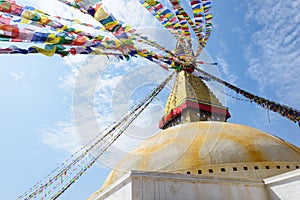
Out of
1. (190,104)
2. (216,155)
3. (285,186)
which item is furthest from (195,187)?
Answer: (190,104)

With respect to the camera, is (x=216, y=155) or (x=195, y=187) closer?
(x=195, y=187)

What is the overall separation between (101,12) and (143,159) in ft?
18.7

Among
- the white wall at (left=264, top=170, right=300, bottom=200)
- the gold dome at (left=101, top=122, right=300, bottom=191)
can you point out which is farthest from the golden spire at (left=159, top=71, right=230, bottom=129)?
the white wall at (left=264, top=170, right=300, bottom=200)

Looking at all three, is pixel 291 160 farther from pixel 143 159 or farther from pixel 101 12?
pixel 101 12

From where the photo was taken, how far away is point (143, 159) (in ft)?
31.5

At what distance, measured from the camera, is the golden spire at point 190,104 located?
16875 mm

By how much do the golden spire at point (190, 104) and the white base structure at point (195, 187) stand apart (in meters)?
9.12

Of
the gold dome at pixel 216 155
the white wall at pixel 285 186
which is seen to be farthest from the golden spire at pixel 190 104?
the white wall at pixel 285 186

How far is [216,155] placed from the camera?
8781mm

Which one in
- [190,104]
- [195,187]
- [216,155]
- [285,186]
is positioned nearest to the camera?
[195,187]

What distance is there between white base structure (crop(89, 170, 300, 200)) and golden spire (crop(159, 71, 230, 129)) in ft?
29.9

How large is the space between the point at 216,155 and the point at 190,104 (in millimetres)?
8221

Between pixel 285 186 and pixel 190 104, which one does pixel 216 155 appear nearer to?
pixel 285 186

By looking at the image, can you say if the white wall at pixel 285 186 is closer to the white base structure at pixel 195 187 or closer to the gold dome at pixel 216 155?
the white base structure at pixel 195 187
